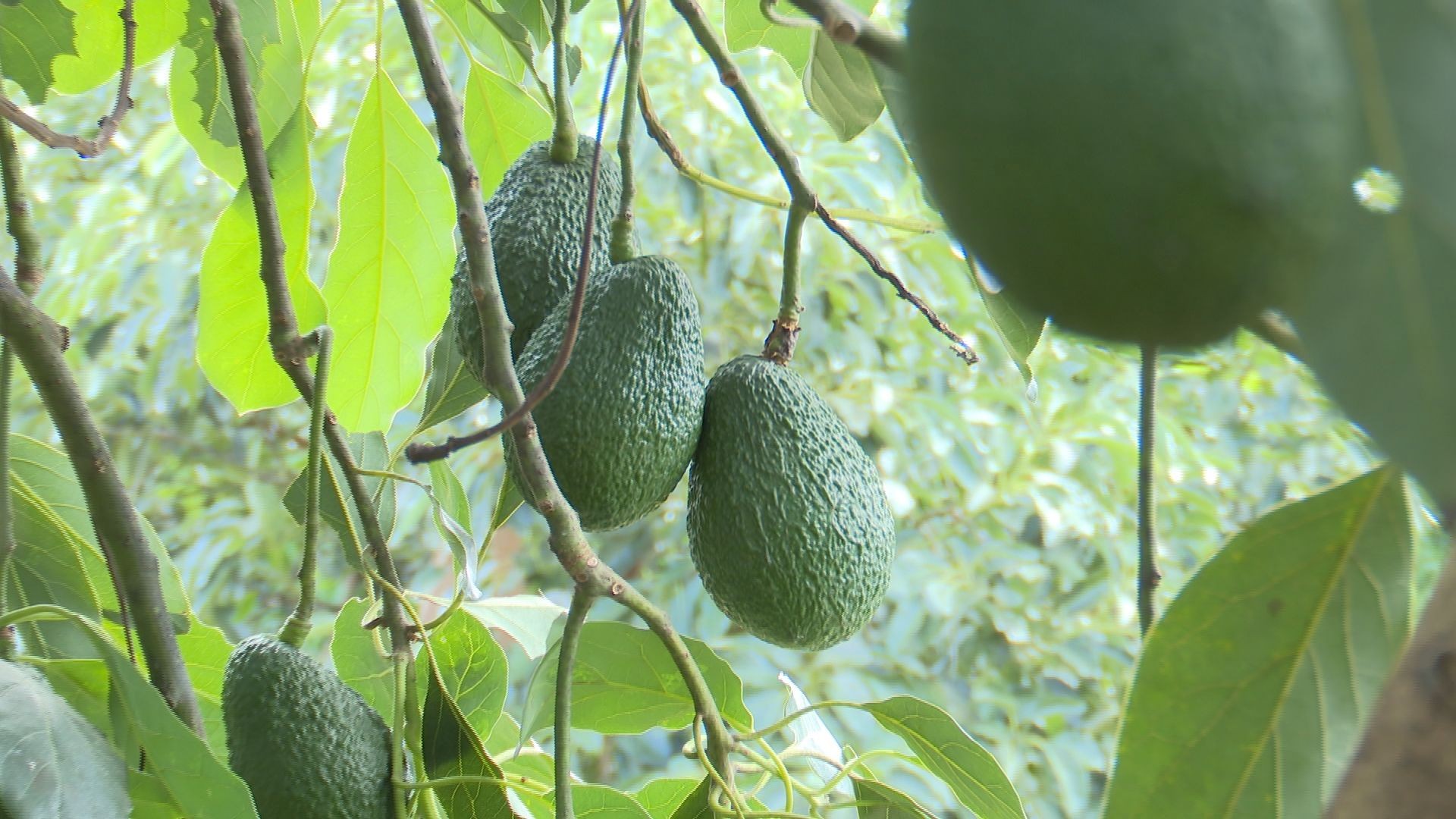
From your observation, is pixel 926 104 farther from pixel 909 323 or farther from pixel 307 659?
pixel 909 323

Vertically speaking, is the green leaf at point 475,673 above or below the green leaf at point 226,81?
below

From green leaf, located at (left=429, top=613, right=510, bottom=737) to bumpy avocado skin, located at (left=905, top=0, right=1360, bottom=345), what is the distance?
558 millimetres

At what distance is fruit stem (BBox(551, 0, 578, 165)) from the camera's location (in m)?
0.54

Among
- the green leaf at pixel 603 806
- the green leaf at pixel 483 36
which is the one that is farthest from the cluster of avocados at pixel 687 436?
the green leaf at pixel 483 36

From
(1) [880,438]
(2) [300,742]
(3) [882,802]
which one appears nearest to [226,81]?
(2) [300,742]

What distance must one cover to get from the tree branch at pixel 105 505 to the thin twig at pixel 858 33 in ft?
1.38

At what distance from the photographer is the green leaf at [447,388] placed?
2.38 feet

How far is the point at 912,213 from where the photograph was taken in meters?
2.10

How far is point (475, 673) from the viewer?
688 mm

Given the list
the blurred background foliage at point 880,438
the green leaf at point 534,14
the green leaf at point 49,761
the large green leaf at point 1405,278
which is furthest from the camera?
the blurred background foliage at point 880,438

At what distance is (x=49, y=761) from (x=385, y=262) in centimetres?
41

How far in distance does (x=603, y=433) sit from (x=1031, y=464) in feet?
5.48

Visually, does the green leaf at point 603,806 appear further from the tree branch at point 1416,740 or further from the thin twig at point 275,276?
the tree branch at point 1416,740

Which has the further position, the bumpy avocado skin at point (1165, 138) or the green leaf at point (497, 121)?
the green leaf at point (497, 121)
